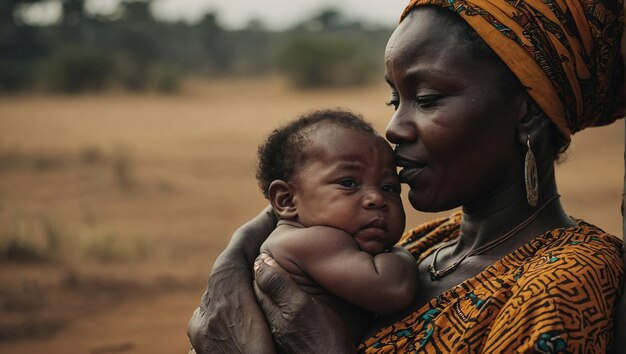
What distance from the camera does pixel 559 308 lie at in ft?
6.77

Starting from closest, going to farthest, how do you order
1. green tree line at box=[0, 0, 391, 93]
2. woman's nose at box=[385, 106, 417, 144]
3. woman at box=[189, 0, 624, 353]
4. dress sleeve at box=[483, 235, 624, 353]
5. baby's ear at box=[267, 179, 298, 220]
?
dress sleeve at box=[483, 235, 624, 353] < woman at box=[189, 0, 624, 353] < woman's nose at box=[385, 106, 417, 144] < baby's ear at box=[267, 179, 298, 220] < green tree line at box=[0, 0, 391, 93]

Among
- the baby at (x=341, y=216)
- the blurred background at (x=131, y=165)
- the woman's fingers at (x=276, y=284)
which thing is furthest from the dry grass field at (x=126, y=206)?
the woman's fingers at (x=276, y=284)

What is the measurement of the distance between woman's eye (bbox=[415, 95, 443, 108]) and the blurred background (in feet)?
3.12

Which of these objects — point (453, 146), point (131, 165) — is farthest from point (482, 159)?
point (131, 165)

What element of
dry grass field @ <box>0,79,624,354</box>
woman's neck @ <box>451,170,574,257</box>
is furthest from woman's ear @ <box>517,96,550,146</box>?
dry grass field @ <box>0,79,624,354</box>

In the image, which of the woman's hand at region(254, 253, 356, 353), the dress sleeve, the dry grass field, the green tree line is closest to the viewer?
the dress sleeve

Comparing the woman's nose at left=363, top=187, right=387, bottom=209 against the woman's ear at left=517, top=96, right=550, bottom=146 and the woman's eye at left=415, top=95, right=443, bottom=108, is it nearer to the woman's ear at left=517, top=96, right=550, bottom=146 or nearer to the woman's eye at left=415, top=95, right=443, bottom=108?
the woman's eye at left=415, top=95, right=443, bottom=108

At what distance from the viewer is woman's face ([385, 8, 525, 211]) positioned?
2.47 m

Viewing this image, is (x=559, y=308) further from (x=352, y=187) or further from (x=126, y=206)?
(x=126, y=206)

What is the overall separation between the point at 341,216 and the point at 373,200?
0.42ft

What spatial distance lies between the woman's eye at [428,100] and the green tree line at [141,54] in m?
25.5

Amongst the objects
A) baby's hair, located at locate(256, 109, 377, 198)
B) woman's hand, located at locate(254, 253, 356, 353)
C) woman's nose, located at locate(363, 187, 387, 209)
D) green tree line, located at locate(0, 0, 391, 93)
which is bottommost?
woman's hand, located at locate(254, 253, 356, 353)

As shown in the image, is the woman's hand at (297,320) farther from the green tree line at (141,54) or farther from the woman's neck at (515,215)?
the green tree line at (141,54)

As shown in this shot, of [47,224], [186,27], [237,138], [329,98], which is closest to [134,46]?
[186,27]
